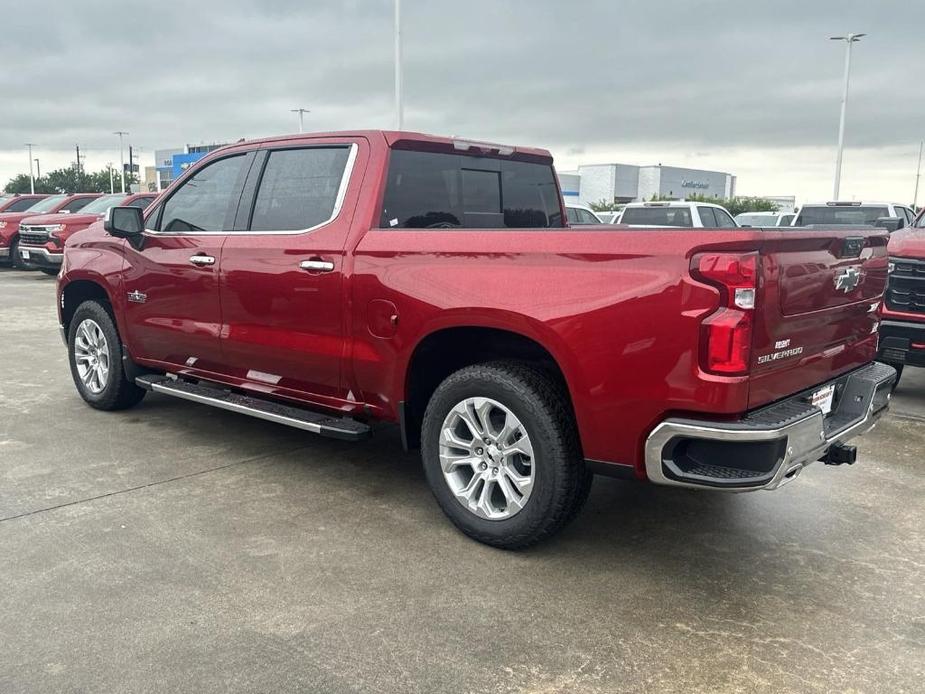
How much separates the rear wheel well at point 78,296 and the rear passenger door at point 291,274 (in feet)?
5.63

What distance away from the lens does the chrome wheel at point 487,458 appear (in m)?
Answer: 3.63

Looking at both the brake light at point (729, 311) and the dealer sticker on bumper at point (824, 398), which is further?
the dealer sticker on bumper at point (824, 398)

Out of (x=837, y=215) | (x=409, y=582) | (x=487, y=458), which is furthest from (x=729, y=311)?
(x=837, y=215)

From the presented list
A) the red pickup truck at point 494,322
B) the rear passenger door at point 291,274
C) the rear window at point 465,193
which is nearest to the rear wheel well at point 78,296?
the red pickup truck at point 494,322

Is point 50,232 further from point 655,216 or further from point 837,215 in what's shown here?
point 837,215

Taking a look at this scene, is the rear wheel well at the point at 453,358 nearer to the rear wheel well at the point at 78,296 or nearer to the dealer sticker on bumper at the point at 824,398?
the dealer sticker on bumper at the point at 824,398

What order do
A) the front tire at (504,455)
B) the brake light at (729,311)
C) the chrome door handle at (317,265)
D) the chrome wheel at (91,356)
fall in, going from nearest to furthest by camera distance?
the brake light at (729,311) < the front tire at (504,455) < the chrome door handle at (317,265) < the chrome wheel at (91,356)

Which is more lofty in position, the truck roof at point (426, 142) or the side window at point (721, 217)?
the truck roof at point (426, 142)

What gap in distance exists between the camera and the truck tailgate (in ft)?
10.2

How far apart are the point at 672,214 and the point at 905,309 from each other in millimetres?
7595

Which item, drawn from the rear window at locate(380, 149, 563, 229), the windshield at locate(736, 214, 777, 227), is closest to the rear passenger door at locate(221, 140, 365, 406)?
the rear window at locate(380, 149, 563, 229)

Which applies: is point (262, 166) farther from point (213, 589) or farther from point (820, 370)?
point (820, 370)

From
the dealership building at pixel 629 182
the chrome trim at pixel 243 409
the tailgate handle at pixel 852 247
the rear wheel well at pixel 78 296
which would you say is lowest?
the chrome trim at pixel 243 409

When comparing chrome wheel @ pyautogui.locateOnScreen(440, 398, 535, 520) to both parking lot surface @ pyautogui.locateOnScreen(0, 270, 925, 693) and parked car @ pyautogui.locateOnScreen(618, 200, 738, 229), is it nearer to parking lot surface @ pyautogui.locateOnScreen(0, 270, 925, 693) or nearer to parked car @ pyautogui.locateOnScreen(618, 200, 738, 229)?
parking lot surface @ pyautogui.locateOnScreen(0, 270, 925, 693)
